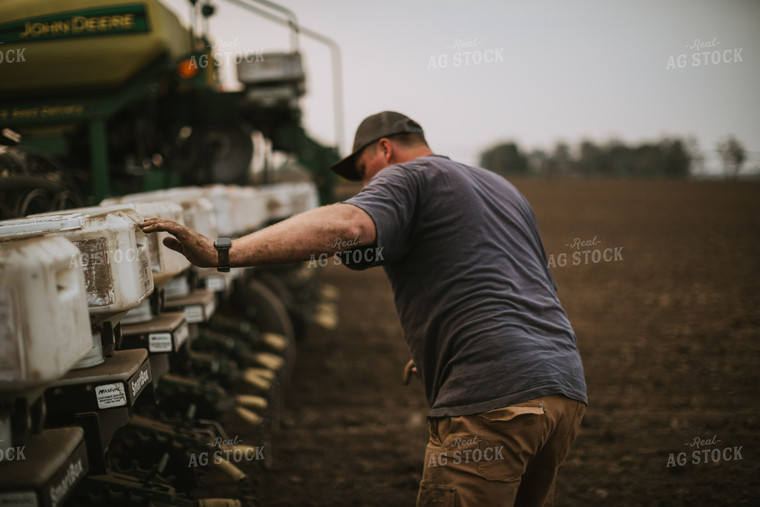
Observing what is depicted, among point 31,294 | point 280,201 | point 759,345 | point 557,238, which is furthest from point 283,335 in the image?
point 557,238

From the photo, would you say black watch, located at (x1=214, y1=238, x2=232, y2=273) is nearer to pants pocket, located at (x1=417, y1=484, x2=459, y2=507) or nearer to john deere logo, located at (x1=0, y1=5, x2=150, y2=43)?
pants pocket, located at (x1=417, y1=484, x2=459, y2=507)

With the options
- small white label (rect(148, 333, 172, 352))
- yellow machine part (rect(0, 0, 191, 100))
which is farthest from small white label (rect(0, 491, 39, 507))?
yellow machine part (rect(0, 0, 191, 100))

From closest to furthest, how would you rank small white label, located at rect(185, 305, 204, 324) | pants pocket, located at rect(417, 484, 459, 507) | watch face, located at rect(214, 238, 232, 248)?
watch face, located at rect(214, 238, 232, 248) < pants pocket, located at rect(417, 484, 459, 507) < small white label, located at rect(185, 305, 204, 324)

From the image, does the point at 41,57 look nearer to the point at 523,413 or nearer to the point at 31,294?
the point at 31,294

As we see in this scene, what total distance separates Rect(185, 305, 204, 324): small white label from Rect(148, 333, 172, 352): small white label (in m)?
0.50

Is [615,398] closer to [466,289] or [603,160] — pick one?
[466,289]

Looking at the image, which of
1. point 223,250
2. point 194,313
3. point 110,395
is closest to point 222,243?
point 223,250

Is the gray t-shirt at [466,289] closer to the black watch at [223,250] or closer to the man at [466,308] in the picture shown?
the man at [466,308]

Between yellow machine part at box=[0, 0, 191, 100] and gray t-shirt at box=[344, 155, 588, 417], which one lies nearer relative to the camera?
gray t-shirt at box=[344, 155, 588, 417]

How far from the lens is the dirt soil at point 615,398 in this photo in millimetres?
3484

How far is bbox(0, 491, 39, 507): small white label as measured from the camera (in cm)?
134

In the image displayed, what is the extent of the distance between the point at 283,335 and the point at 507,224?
9.89 feet

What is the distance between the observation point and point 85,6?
15.7 ft

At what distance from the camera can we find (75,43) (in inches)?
187
